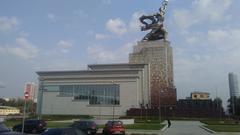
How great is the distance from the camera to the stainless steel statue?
105438mm

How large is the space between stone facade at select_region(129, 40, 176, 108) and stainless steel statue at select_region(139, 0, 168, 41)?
7.81ft

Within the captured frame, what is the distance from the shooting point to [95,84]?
98812 mm

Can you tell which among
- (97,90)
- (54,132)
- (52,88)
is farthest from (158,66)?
(54,132)

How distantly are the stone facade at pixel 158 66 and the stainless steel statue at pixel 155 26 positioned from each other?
7.81ft

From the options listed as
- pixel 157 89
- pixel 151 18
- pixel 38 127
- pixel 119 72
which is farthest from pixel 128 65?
pixel 38 127

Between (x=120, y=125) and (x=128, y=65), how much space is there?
229 feet

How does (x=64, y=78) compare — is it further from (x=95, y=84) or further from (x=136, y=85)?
(x=136, y=85)

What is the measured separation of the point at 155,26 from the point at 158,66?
1363 centimetres

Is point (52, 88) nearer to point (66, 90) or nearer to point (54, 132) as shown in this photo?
point (66, 90)

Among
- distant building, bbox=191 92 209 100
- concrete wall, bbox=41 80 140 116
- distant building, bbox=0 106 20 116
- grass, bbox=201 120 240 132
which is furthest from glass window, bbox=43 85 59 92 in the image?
distant building, bbox=191 92 209 100

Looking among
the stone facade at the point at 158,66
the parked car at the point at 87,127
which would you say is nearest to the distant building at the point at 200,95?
the stone facade at the point at 158,66

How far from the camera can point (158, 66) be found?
10138cm

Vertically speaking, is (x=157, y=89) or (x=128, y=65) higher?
(x=128, y=65)

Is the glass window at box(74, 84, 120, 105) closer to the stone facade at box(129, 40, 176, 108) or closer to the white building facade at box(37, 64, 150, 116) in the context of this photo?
the white building facade at box(37, 64, 150, 116)
